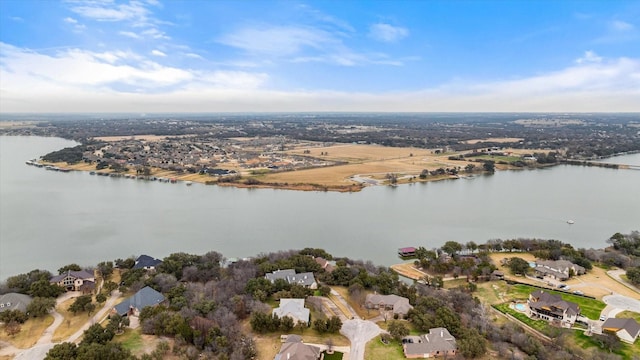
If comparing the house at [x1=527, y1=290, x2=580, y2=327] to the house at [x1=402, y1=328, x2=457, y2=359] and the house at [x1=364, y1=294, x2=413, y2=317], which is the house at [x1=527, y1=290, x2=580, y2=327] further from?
the house at [x1=364, y1=294, x2=413, y2=317]

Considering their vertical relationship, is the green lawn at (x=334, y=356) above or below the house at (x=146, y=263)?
below

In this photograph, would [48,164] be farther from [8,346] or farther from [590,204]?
[590,204]

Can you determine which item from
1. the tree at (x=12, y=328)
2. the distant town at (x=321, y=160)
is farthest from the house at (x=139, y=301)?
the distant town at (x=321, y=160)

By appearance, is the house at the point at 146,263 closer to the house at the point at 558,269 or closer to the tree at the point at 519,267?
the tree at the point at 519,267

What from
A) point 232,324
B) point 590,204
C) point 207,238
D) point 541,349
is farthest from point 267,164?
point 541,349

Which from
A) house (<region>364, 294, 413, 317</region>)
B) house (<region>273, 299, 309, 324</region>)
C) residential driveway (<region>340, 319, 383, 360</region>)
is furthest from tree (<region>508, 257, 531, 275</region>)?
house (<region>273, 299, 309, 324</region>)

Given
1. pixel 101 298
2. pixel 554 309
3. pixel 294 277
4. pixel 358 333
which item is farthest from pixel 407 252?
pixel 101 298
